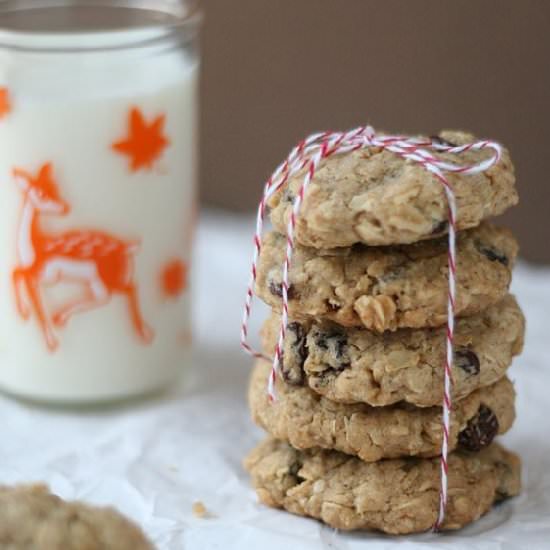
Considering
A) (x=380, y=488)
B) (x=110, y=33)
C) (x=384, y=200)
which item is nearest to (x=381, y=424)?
(x=380, y=488)

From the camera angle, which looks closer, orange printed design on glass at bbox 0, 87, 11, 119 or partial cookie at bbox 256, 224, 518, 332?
partial cookie at bbox 256, 224, 518, 332

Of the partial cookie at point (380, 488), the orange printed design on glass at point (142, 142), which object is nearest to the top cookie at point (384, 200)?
the partial cookie at point (380, 488)

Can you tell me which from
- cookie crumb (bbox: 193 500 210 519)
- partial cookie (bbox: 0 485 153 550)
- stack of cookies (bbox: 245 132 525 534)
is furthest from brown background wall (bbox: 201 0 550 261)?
partial cookie (bbox: 0 485 153 550)

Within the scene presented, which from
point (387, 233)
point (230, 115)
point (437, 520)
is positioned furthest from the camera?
point (230, 115)

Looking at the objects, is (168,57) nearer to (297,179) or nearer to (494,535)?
(297,179)

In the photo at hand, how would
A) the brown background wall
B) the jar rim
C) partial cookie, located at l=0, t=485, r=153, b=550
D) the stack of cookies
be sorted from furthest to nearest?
the brown background wall < the jar rim < the stack of cookies < partial cookie, located at l=0, t=485, r=153, b=550

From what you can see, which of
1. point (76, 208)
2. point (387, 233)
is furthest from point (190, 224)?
point (387, 233)

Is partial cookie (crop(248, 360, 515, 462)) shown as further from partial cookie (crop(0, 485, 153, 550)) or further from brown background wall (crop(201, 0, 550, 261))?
brown background wall (crop(201, 0, 550, 261))
